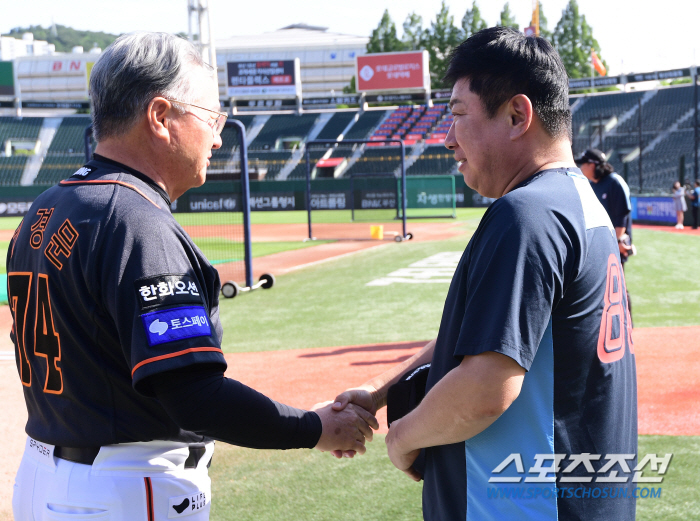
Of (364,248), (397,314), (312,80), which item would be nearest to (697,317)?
(397,314)

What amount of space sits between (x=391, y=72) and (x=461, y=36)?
21867mm

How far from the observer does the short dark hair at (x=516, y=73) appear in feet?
5.53

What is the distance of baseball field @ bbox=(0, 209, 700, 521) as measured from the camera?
369cm

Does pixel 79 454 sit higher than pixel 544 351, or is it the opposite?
pixel 544 351

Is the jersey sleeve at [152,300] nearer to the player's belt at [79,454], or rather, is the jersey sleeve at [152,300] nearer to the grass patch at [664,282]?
the player's belt at [79,454]

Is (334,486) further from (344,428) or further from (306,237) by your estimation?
(306,237)

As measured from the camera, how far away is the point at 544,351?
1.57 m

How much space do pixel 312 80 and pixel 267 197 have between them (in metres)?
52.3

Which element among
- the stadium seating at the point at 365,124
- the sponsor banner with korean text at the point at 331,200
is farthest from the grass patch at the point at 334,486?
the stadium seating at the point at 365,124

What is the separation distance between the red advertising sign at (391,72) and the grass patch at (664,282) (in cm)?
3931

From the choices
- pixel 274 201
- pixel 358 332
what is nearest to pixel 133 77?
pixel 358 332

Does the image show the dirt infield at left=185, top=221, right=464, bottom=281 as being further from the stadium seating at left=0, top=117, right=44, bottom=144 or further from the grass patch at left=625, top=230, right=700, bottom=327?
the stadium seating at left=0, top=117, right=44, bottom=144

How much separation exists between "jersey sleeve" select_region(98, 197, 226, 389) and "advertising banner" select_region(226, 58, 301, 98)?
55360mm

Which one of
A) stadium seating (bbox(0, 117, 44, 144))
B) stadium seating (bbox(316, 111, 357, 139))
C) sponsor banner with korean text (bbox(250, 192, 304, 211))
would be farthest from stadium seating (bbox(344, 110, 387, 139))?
stadium seating (bbox(0, 117, 44, 144))
